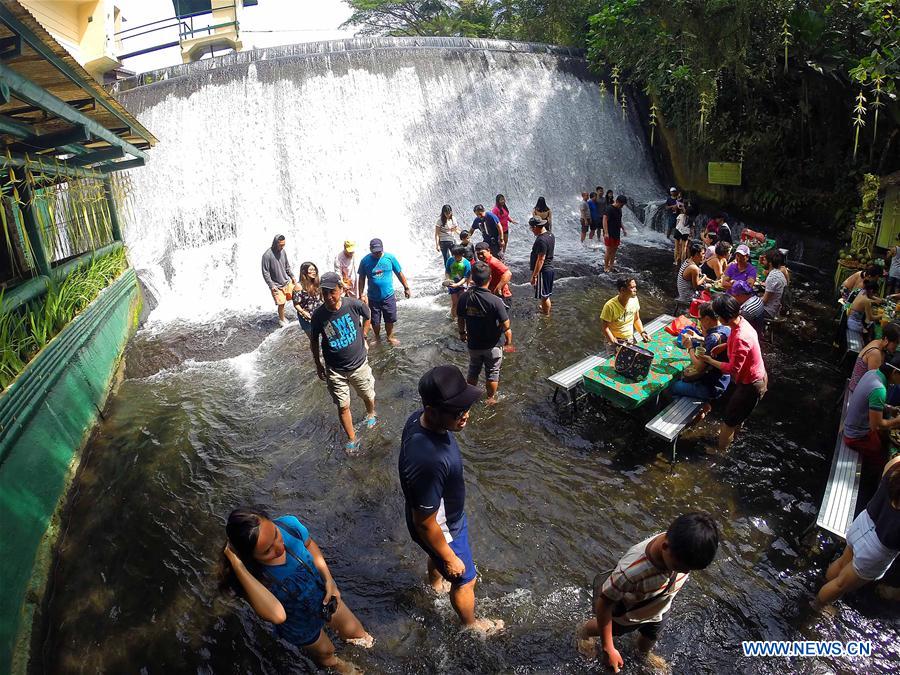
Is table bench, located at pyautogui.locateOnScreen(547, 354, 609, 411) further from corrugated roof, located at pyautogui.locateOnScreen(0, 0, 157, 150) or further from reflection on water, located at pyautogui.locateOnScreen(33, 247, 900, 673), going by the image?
corrugated roof, located at pyautogui.locateOnScreen(0, 0, 157, 150)

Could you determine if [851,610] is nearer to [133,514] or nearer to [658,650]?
[658,650]

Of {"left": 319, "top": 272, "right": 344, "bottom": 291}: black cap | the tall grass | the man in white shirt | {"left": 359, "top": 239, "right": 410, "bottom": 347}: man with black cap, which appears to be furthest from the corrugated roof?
{"left": 359, "top": 239, "right": 410, "bottom": 347}: man with black cap

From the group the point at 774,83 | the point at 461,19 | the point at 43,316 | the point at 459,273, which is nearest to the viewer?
the point at 43,316

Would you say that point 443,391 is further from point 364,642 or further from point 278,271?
point 278,271

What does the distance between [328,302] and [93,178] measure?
619cm

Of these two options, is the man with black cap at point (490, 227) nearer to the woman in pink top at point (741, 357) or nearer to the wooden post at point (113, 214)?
the woman in pink top at point (741, 357)

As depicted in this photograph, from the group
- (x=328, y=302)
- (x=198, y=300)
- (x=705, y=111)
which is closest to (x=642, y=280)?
(x=705, y=111)

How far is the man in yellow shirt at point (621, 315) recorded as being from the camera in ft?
18.0

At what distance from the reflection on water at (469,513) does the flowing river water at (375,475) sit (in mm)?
19

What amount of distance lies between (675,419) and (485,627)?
262 cm

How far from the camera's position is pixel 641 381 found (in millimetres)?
5070

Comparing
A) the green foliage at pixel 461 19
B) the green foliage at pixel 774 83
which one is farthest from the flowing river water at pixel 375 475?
the green foliage at pixel 461 19

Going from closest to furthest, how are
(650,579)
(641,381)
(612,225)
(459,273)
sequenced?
(650,579), (641,381), (459,273), (612,225)

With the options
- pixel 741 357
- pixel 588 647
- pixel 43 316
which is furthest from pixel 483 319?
pixel 43 316
